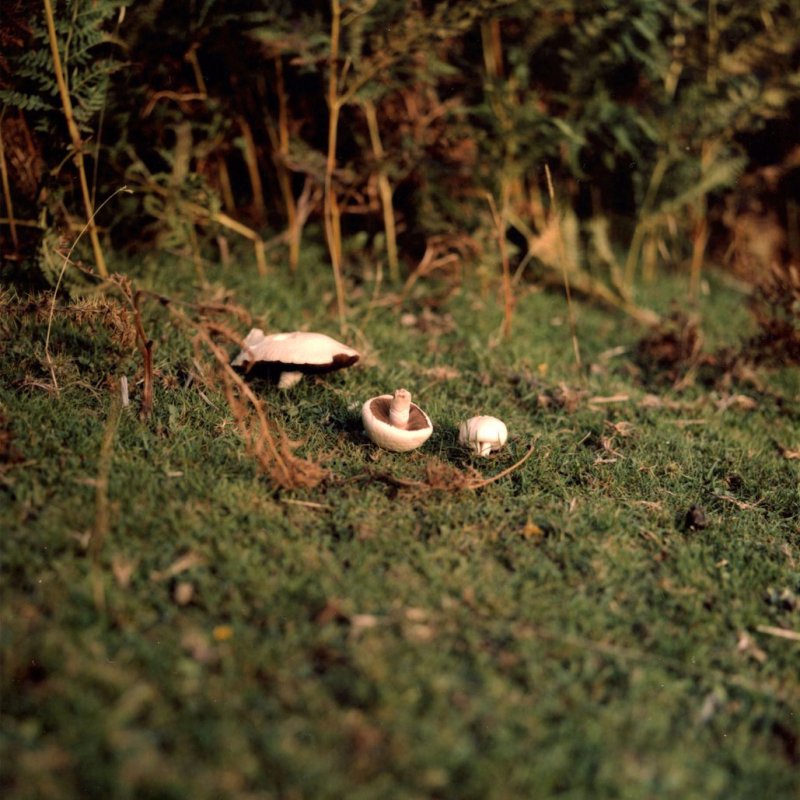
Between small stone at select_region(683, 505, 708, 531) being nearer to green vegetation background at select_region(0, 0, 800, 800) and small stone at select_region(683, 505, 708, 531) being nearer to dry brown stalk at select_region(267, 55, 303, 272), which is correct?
green vegetation background at select_region(0, 0, 800, 800)

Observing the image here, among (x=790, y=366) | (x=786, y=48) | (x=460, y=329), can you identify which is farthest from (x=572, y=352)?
(x=786, y=48)

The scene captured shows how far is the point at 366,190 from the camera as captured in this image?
16.9ft

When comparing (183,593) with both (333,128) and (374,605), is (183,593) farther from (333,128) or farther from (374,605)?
(333,128)

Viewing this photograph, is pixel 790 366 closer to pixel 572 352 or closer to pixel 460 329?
pixel 572 352

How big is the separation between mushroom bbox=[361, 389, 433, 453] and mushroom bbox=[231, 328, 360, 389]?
0.98 ft

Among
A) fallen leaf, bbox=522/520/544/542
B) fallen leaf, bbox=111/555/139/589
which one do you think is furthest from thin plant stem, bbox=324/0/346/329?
fallen leaf, bbox=111/555/139/589

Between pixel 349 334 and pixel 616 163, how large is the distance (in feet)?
10.3

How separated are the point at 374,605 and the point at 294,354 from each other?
1.34 meters

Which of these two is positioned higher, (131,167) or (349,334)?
(131,167)

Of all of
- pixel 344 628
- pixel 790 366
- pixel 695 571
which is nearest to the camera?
pixel 344 628

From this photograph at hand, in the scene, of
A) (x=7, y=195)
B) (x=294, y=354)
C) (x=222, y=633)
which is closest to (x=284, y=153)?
(x=7, y=195)

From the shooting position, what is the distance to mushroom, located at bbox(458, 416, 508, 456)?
323 cm

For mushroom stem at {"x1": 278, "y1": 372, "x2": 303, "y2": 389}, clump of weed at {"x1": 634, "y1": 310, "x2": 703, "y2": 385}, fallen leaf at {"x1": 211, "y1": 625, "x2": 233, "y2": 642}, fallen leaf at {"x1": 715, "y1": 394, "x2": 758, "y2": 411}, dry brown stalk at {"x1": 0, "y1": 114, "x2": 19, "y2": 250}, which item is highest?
dry brown stalk at {"x1": 0, "y1": 114, "x2": 19, "y2": 250}

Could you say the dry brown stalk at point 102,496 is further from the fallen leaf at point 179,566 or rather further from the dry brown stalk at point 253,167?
the dry brown stalk at point 253,167
